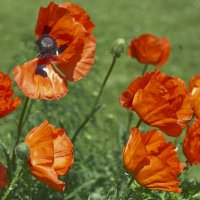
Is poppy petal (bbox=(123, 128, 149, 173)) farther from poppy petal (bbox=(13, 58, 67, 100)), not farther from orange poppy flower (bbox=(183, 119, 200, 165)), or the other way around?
poppy petal (bbox=(13, 58, 67, 100))

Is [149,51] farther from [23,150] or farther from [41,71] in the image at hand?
[23,150]

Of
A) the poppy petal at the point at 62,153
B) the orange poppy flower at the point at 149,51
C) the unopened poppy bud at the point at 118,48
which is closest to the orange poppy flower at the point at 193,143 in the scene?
the poppy petal at the point at 62,153

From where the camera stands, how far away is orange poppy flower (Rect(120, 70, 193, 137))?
1.98 meters

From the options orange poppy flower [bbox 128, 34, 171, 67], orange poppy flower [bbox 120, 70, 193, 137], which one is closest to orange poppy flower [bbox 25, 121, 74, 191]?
orange poppy flower [bbox 120, 70, 193, 137]

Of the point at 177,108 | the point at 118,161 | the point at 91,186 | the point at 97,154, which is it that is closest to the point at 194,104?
the point at 177,108

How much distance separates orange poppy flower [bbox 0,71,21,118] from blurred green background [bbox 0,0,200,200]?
0.27 meters

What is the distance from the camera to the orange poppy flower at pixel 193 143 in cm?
204

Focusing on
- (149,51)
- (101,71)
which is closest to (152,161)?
(149,51)

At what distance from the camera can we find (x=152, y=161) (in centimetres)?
190

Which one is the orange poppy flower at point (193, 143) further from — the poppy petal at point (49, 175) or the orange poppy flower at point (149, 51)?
the orange poppy flower at point (149, 51)

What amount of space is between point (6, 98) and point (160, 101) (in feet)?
1.49

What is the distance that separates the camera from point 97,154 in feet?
12.2

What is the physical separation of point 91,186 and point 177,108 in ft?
3.85

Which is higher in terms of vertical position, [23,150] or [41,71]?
[41,71]
